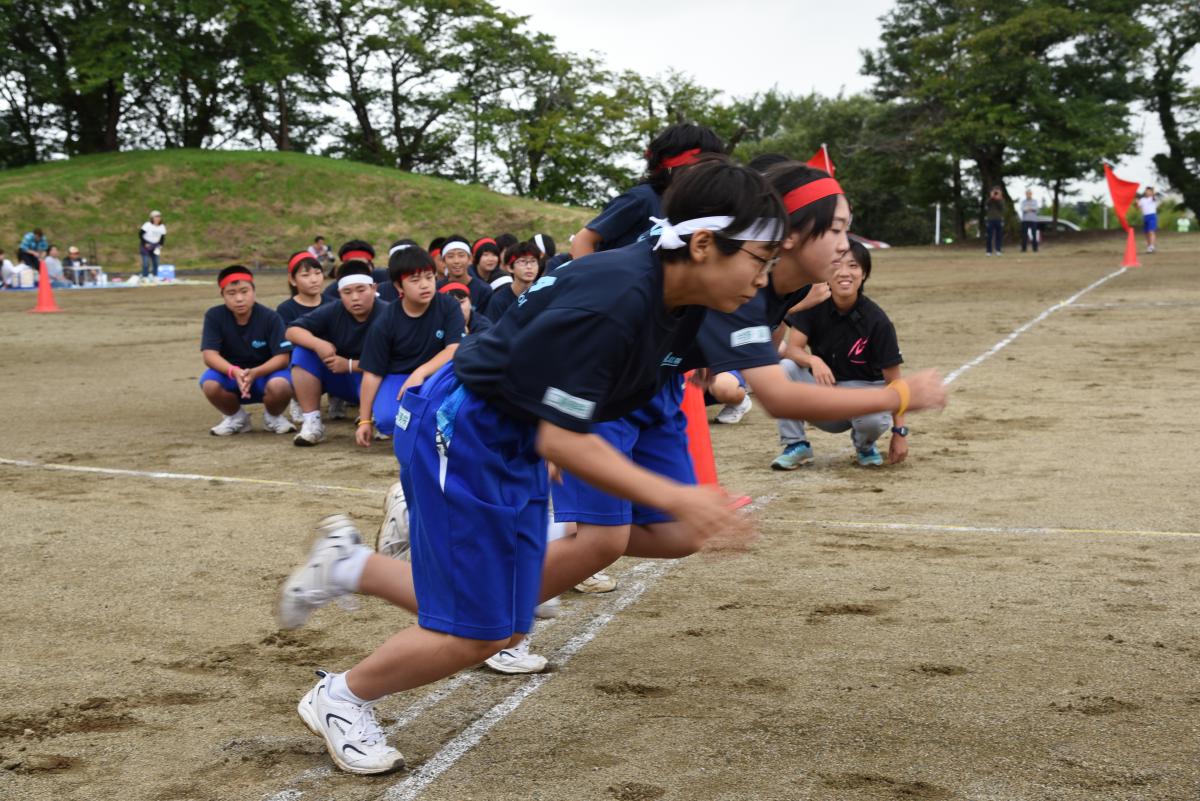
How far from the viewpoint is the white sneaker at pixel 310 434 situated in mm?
8810

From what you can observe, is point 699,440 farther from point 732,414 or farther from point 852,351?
point 732,414

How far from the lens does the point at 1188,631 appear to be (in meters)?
4.09

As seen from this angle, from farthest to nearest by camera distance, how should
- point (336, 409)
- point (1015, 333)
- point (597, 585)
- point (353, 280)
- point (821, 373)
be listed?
point (1015, 333), point (336, 409), point (353, 280), point (821, 373), point (597, 585)

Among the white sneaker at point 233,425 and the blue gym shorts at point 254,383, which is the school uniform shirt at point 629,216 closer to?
the blue gym shorts at point 254,383

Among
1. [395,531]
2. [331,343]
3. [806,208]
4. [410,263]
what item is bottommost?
[395,531]

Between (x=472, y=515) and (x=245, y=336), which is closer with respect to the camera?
(x=472, y=515)

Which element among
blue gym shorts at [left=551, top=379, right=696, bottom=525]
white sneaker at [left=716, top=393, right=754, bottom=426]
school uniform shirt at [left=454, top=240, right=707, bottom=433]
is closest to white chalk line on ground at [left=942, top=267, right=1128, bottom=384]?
white sneaker at [left=716, top=393, right=754, bottom=426]

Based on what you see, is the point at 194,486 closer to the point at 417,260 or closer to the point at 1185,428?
the point at 417,260

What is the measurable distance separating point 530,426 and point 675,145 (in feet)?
6.75

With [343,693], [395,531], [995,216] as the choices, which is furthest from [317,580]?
[995,216]

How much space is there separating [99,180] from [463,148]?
17705mm

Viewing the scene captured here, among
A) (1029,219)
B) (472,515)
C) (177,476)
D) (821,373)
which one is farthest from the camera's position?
(1029,219)

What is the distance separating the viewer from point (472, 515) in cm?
287

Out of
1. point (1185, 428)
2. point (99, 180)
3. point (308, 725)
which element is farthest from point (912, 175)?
point (308, 725)
